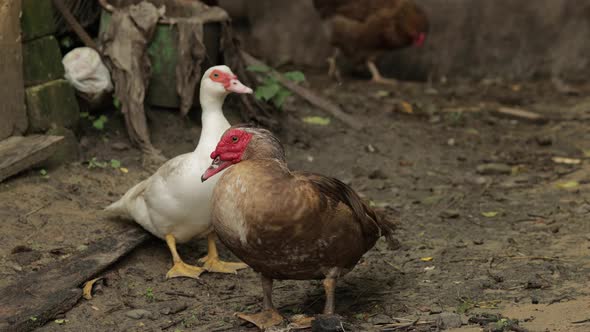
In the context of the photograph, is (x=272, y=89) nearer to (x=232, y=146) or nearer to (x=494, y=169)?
(x=494, y=169)

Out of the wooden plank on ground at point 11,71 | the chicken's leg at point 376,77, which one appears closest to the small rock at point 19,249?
the wooden plank on ground at point 11,71

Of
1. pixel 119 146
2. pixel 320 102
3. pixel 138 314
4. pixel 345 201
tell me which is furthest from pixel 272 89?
pixel 345 201

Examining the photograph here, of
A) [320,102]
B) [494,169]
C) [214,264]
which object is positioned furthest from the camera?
[320,102]

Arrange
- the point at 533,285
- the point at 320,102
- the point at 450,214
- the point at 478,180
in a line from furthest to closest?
1. the point at 320,102
2. the point at 478,180
3. the point at 450,214
4. the point at 533,285

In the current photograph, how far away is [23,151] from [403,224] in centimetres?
268

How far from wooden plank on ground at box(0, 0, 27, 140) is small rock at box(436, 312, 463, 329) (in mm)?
3483

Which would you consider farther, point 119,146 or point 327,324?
point 119,146

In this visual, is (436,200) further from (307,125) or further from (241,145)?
(241,145)

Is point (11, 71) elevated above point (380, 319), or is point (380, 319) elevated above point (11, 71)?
point (11, 71)

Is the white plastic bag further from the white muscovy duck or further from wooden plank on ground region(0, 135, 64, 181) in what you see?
the white muscovy duck

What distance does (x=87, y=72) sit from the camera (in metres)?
6.64

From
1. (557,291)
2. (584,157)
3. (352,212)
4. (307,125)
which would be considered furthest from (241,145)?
(584,157)

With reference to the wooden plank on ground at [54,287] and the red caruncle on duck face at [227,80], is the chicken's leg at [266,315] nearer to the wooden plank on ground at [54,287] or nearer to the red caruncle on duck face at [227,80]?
the wooden plank on ground at [54,287]

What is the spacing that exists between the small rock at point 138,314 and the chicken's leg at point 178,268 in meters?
0.51
